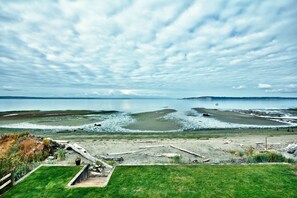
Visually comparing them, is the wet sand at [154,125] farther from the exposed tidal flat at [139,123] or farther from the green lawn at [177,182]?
the green lawn at [177,182]

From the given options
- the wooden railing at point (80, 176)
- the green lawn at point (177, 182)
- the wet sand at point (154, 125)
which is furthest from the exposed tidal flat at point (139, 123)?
the green lawn at point (177, 182)

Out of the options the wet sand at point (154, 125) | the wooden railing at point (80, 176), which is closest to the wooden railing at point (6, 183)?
the wooden railing at point (80, 176)

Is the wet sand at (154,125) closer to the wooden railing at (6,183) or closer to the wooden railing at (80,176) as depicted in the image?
the wooden railing at (80,176)

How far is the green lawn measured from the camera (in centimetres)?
787

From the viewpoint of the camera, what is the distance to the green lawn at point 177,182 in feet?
25.8

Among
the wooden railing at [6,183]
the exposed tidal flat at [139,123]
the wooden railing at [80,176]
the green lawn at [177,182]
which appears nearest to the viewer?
the green lawn at [177,182]

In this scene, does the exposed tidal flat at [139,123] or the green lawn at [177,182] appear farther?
the exposed tidal flat at [139,123]

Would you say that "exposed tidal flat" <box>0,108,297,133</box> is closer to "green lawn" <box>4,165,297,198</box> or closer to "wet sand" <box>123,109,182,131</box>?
"wet sand" <box>123,109,182,131</box>

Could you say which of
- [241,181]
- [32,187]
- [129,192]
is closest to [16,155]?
[32,187]

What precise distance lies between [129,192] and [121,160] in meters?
6.88

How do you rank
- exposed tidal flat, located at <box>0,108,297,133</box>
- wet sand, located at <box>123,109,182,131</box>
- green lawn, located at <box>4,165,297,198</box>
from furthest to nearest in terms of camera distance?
wet sand, located at <box>123,109,182,131</box> < exposed tidal flat, located at <box>0,108,297,133</box> < green lawn, located at <box>4,165,297,198</box>

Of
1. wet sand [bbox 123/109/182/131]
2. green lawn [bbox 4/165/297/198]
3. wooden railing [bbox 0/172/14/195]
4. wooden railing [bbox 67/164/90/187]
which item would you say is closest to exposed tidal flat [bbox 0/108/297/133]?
wet sand [bbox 123/109/182/131]

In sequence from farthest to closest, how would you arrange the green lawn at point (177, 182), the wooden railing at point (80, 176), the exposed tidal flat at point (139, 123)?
the exposed tidal flat at point (139, 123) < the wooden railing at point (80, 176) < the green lawn at point (177, 182)

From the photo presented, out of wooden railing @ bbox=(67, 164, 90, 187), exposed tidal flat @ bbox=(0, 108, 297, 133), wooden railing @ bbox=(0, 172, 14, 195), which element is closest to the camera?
wooden railing @ bbox=(0, 172, 14, 195)
